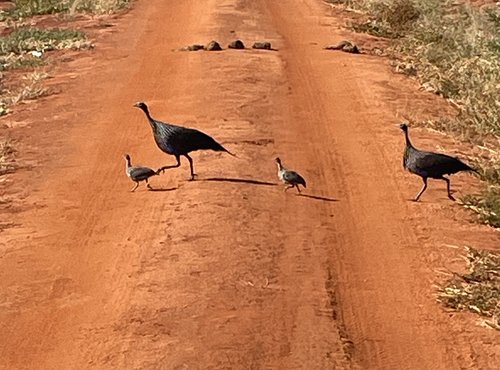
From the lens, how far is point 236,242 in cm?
951

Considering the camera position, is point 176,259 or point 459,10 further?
point 459,10

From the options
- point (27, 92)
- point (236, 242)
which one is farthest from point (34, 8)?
point (236, 242)

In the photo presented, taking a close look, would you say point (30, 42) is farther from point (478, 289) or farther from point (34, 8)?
point (478, 289)

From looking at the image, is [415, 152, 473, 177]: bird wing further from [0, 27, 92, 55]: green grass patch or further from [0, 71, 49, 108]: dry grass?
[0, 27, 92, 55]: green grass patch

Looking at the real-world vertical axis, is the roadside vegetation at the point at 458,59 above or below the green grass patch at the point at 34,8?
above

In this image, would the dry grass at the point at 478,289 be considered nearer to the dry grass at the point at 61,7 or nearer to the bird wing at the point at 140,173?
the bird wing at the point at 140,173

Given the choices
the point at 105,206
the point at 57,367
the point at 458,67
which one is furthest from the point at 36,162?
the point at 458,67

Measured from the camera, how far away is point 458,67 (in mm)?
17672

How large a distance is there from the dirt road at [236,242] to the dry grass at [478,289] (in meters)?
0.15

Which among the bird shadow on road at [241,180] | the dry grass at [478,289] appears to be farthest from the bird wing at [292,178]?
the dry grass at [478,289]

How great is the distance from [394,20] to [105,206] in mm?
13806

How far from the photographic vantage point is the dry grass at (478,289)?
27.1 feet

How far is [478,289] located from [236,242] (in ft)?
7.48

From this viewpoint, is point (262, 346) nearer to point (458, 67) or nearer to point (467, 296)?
point (467, 296)
